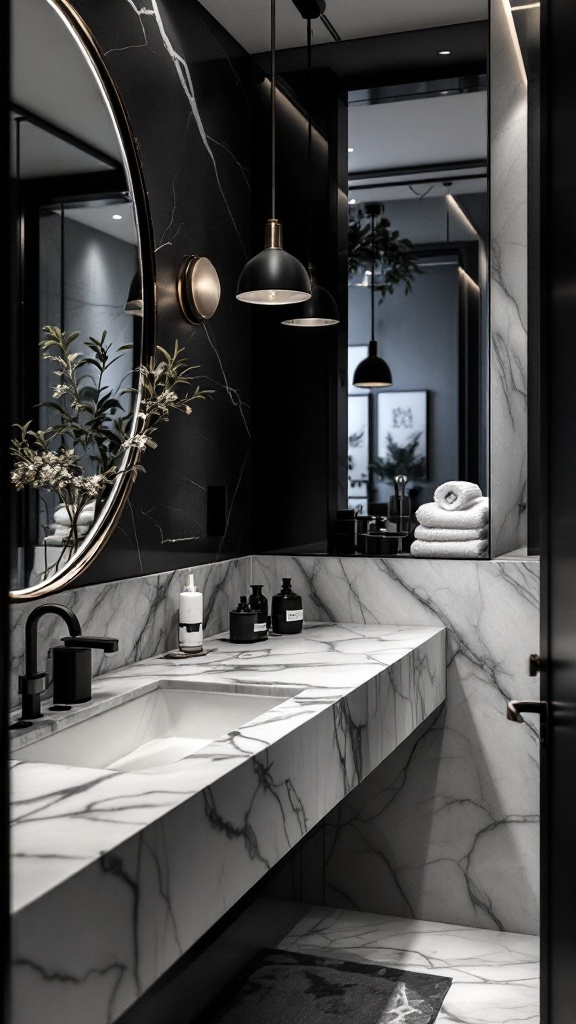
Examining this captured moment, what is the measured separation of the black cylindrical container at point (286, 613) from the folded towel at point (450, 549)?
45 centimetres

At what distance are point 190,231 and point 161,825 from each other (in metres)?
1.78

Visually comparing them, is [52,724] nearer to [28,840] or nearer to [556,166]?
[28,840]

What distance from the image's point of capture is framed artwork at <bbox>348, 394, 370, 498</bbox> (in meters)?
5.61

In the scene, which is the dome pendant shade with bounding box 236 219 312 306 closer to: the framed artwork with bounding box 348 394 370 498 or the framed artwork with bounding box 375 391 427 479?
the framed artwork with bounding box 375 391 427 479

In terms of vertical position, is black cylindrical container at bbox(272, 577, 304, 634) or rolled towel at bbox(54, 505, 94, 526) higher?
rolled towel at bbox(54, 505, 94, 526)

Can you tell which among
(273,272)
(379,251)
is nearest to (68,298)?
(273,272)

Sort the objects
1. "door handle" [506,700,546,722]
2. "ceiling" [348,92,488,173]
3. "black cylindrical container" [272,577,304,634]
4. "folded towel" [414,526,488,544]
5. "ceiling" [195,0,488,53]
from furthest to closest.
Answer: "ceiling" [348,92,488,173], "folded towel" [414,526,488,544], "ceiling" [195,0,488,53], "black cylindrical container" [272,577,304,634], "door handle" [506,700,546,722]

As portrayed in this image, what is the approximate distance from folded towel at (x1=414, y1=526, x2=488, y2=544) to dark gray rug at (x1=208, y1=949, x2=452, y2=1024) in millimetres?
1215

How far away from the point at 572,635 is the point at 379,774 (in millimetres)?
1848

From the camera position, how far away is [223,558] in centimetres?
273

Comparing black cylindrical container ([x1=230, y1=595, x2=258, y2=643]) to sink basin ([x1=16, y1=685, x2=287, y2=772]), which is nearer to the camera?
sink basin ([x1=16, y1=685, x2=287, y2=772])

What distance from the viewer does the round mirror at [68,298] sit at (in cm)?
167

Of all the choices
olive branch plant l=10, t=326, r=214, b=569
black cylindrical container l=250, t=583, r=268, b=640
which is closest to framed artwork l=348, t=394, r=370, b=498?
black cylindrical container l=250, t=583, r=268, b=640

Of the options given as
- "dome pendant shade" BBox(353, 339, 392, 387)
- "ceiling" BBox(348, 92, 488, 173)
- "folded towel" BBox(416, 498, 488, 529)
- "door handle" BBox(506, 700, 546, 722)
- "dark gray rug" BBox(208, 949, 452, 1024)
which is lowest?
"dark gray rug" BBox(208, 949, 452, 1024)
